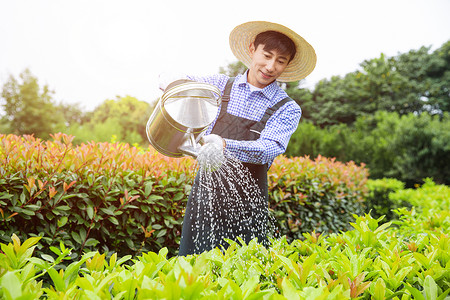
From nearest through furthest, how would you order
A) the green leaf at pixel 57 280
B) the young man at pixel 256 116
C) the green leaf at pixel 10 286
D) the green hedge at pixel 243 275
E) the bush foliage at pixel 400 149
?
the green leaf at pixel 10 286 → the green hedge at pixel 243 275 → the green leaf at pixel 57 280 → the young man at pixel 256 116 → the bush foliage at pixel 400 149

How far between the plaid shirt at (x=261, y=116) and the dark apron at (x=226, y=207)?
5cm

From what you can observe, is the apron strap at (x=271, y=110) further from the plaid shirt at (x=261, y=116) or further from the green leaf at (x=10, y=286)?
the green leaf at (x=10, y=286)

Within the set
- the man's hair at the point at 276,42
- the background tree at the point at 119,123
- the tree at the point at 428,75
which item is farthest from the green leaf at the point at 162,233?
the tree at the point at 428,75

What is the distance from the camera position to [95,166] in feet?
8.86

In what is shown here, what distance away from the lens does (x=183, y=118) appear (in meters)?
1.78

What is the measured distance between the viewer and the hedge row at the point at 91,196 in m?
2.33

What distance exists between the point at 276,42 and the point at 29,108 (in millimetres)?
23462

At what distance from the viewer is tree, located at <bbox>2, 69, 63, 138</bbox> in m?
21.5

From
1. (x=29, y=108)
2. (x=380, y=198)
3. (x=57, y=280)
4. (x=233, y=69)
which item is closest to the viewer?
(x=57, y=280)

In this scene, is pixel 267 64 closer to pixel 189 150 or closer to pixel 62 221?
pixel 189 150

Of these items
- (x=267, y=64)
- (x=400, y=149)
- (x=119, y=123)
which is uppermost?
(x=119, y=123)

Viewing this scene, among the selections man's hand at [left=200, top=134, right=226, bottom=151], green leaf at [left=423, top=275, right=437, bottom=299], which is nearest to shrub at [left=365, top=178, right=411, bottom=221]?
man's hand at [left=200, top=134, right=226, bottom=151]

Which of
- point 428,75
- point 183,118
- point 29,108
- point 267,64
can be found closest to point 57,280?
point 183,118

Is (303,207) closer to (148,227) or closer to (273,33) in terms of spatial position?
(148,227)
